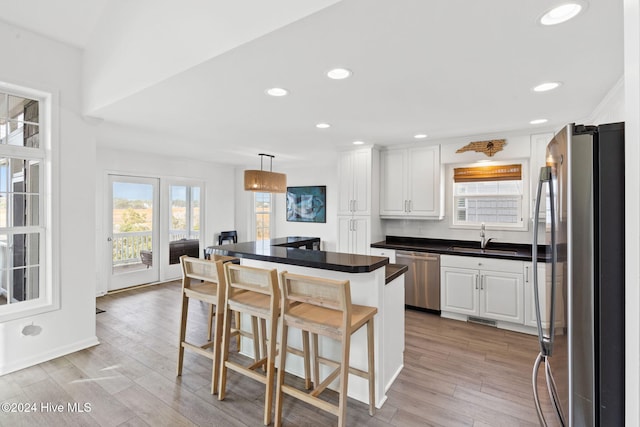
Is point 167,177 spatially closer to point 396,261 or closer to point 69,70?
point 69,70

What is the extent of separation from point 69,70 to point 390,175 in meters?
3.88

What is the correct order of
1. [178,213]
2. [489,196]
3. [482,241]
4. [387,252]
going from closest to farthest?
1. [482,241]
2. [489,196]
3. [387,252]
4. [178,213]

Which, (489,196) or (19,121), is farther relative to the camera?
(489,196)

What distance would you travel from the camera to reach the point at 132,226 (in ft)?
17.4

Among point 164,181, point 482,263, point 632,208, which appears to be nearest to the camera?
point 632,208

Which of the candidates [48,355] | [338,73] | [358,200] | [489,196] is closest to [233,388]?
[48,355]

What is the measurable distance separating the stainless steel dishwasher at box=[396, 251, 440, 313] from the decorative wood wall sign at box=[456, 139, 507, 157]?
1.44 meters

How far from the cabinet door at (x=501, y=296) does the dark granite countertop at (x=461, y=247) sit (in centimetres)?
22

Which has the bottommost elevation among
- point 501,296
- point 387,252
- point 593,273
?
point 501,296

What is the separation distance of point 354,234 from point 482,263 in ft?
5.62

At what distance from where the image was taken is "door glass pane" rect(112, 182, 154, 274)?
5.12 metres

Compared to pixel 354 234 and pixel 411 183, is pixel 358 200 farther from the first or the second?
pixel 411 183

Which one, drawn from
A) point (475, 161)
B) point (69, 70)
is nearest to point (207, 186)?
point (69, 70)

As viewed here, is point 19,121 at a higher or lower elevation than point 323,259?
higher
